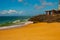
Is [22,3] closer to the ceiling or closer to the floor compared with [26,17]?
closer to the ceiling

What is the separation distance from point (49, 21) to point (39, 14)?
1.04 metres

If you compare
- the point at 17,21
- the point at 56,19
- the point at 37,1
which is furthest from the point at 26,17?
the point at 56,19

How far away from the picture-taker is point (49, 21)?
5344 millimetres

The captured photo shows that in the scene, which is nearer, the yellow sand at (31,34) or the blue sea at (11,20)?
the yellow sand at (31,34)

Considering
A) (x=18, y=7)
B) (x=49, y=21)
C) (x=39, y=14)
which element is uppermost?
(x=18, y=7)

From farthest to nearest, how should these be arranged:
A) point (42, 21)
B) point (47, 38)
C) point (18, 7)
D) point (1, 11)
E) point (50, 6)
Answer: point (42, 21) < point (50, 6) < point (18, 7) < point (1, 11) < point (47, 38)

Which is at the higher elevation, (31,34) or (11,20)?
(11,20)

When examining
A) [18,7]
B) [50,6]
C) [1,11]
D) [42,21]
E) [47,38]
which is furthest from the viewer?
[42,21]

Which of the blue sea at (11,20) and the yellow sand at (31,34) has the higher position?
the blue sea at (11,20)

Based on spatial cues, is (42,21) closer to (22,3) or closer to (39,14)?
(39,14)

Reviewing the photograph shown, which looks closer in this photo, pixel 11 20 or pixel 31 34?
pixel 31 34

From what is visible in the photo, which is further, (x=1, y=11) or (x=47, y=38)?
(x=1, y=11)

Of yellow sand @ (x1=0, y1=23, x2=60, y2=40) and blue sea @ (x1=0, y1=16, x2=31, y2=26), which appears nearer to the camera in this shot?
yellow sand @ (x1=0, y1=23, x2=60, y2=40)

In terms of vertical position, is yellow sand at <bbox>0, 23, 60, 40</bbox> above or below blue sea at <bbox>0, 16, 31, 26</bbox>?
below
